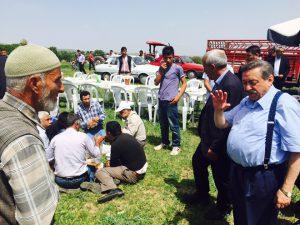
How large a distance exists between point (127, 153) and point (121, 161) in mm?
255

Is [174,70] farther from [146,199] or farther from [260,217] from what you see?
[260,217]

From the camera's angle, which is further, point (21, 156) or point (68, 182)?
point (68, 182)

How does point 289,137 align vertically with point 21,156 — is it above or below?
below

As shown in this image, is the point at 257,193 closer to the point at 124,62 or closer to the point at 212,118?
the point at 212,118

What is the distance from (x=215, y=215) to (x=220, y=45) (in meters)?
13.4

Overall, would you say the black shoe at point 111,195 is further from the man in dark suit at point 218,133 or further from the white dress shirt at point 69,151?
the man in dark suit at point 218,133

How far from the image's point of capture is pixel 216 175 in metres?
3.74

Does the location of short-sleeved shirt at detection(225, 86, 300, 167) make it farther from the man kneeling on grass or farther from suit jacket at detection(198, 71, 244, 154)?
the man kneeling on grass

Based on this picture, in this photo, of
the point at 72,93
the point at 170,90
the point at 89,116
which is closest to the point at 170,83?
the point at 170,90

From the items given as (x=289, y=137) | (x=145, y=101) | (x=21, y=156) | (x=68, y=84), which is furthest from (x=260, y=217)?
(x=68, y=84)

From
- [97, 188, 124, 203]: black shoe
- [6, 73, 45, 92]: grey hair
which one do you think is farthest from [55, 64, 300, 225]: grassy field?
[6, 73, 45, 92]: grey hair

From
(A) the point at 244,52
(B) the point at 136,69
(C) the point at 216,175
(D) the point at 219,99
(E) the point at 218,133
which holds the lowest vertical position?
(B) the point at 136,69

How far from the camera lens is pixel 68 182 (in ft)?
15.0

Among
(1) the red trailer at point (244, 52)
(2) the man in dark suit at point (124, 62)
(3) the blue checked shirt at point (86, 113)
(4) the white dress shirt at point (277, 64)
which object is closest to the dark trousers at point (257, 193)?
(3) the blue checked shirt at point (86, 113)
